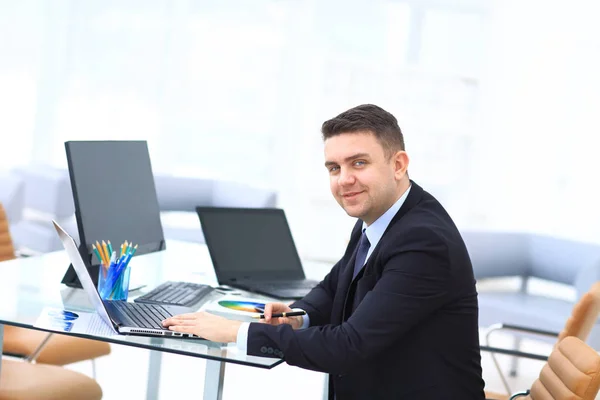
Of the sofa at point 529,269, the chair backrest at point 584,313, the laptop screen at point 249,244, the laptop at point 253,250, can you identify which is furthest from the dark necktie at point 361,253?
the sofa at point 529,269

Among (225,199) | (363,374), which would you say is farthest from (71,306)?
(225,199)

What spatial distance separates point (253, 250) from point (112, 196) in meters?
0.64

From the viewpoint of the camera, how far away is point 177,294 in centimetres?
274

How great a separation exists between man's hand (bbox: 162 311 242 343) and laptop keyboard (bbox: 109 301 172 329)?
6 centimetres

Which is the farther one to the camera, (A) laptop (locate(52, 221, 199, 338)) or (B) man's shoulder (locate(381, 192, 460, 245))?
(A) laptop (locate(52, 221, 199, 338))

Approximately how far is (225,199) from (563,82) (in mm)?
3110

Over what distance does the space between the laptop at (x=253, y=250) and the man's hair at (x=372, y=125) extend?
919 mm

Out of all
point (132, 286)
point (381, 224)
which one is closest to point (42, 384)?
point (132, 286)

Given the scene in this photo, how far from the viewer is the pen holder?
Result: 2.58 m

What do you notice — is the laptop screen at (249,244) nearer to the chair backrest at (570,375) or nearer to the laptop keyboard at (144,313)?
the laptop keyboard at (144,313)

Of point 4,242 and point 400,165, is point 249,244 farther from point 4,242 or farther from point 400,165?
point 400,165

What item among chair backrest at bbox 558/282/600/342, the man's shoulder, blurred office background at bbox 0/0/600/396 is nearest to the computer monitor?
the man's shoulder

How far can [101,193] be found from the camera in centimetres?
279

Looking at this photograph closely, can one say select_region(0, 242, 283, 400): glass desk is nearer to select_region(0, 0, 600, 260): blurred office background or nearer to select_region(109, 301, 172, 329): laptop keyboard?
select_region(109, 301, 172, 329): laptop keyboard
